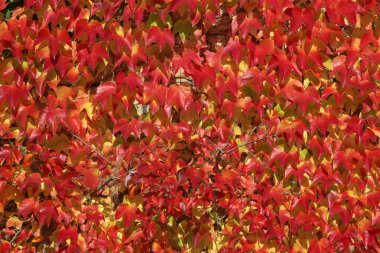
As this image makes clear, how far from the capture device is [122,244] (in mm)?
2863

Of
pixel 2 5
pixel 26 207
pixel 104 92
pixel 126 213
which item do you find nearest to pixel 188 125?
pixel 104 92

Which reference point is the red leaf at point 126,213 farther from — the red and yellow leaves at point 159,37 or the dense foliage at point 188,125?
the red and yellow leaves at point 159,37

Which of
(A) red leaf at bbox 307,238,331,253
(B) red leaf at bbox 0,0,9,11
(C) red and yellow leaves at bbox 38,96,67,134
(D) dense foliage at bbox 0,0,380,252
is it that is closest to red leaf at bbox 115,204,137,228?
(D) dense foliage at bbox 0,0,380,252

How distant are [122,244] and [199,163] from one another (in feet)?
2.16

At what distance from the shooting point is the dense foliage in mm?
2684

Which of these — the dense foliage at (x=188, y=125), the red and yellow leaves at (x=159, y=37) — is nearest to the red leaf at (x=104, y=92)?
the dense foliage at (x=188, y=125)

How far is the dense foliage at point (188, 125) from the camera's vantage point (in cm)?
268

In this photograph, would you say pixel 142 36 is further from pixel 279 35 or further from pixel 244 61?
pixel 279 35

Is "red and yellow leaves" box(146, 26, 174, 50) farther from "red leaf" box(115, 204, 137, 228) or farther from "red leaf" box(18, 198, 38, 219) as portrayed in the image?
"red leaf" box(18, 198, 38, 219)

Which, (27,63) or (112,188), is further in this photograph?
(112,188)

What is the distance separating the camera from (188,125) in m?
2.76

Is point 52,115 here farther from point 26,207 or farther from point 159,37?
point 159,37

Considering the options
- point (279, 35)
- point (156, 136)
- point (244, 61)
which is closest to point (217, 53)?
point (244, 61)

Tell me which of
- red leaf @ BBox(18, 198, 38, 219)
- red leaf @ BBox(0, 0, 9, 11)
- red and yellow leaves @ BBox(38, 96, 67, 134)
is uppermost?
red leaf @ BBox(0, 0, 9, 11)
